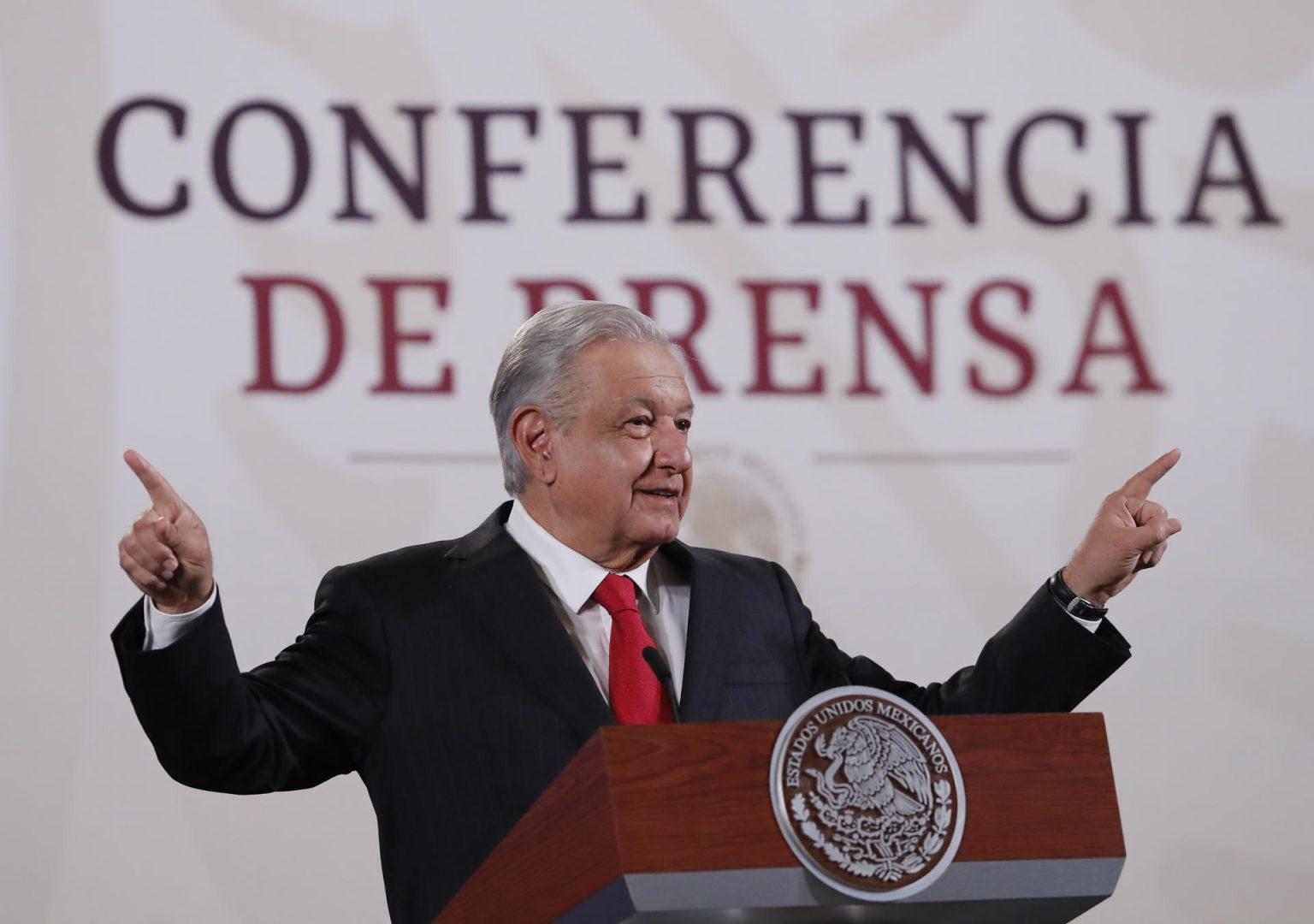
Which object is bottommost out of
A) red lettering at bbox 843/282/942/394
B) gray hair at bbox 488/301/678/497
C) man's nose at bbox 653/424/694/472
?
man's nose at bbox 653/424/694/472

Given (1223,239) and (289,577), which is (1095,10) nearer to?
(1223,239)

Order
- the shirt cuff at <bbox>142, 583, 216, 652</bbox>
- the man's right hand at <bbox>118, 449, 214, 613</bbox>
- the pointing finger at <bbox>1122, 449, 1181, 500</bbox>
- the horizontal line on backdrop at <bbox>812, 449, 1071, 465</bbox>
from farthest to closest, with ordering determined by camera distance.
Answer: the horizontal line on backdrop at <bbox>812, 449, 1071, 465</bbox>, the pointing finger at <bbox>1122, 449, 1181, 500</bbox>, the shirt cuff at <bbox>142, 583, 216, 652</bbox>, the man's right hand at <bbox>118, 449, 214, 613</bbox>

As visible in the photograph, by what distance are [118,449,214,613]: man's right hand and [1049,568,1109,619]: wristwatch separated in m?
0.97

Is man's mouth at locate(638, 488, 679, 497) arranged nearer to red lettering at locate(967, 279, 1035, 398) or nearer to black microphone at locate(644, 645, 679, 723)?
black microphone at locate(644, 645, 679, 723)

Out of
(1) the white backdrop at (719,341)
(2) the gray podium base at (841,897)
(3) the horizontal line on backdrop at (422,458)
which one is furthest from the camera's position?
(3) the horizontal line on backdrop at (422,458)

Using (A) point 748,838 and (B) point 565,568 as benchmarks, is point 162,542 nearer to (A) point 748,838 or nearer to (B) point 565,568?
(B) point 565,568

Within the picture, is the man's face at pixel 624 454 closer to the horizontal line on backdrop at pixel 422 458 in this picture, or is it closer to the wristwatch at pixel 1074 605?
the wristwatch at pixel 1074 605

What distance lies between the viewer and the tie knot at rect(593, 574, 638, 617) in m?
2.28

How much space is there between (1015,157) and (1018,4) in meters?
0.36

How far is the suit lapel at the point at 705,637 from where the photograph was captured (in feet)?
7.17

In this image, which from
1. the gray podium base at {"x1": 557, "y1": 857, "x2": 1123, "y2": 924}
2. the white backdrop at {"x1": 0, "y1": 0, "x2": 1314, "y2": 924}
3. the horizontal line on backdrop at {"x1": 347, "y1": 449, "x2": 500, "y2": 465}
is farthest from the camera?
the horizontal line on backdrop at {"x1": 347, "y1": 449, "x2": 500, "y2": 465}

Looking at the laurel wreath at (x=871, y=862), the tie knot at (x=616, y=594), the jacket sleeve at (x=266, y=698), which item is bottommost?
the laurel wreath at (x=871, y=862)

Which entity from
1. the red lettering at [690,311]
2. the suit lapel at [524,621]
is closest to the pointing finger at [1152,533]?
the suit lapel at [524,621]

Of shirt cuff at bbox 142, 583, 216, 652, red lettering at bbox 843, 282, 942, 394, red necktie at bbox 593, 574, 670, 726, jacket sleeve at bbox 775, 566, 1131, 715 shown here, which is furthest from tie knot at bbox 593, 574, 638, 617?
red lettering at bbox 843, 282, 942, 394
